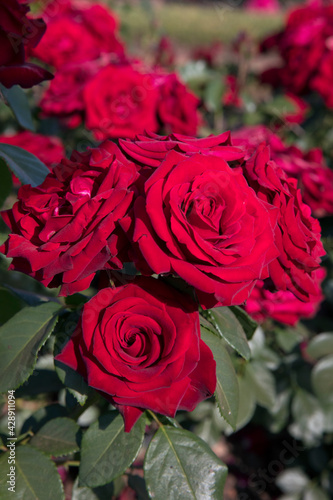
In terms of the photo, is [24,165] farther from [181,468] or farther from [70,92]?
[70,92]

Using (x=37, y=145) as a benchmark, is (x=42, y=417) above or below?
below

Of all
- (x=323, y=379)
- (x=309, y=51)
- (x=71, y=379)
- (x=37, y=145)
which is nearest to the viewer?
(x=71, y=379)

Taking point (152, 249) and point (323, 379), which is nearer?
Result: point (152, 249)

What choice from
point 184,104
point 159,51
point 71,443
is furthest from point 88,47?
point 71,443

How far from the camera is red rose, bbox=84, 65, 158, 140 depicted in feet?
4.27

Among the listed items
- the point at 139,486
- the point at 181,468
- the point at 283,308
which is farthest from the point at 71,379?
the point at 283,308

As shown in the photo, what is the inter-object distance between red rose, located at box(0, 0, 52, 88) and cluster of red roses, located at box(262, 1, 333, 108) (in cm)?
131

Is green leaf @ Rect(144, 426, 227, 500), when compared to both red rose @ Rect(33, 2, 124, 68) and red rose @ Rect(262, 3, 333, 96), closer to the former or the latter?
red rose @ Rect(33, 2, 124, 68)

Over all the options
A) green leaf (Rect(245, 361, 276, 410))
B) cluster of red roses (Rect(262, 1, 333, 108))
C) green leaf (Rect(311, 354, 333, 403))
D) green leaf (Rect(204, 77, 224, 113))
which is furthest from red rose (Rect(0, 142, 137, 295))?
cluster of red roses (Rect(262, 1, 333, 108))

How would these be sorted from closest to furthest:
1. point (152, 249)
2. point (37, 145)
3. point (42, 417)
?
point (152, 249)
point (42, 417)
point (37, 145)

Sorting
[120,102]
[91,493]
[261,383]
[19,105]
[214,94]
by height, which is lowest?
[261,383]

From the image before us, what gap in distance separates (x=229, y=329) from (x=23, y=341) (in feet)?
0.95

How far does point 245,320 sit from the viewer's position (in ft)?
2.38

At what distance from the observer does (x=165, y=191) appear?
52cm
